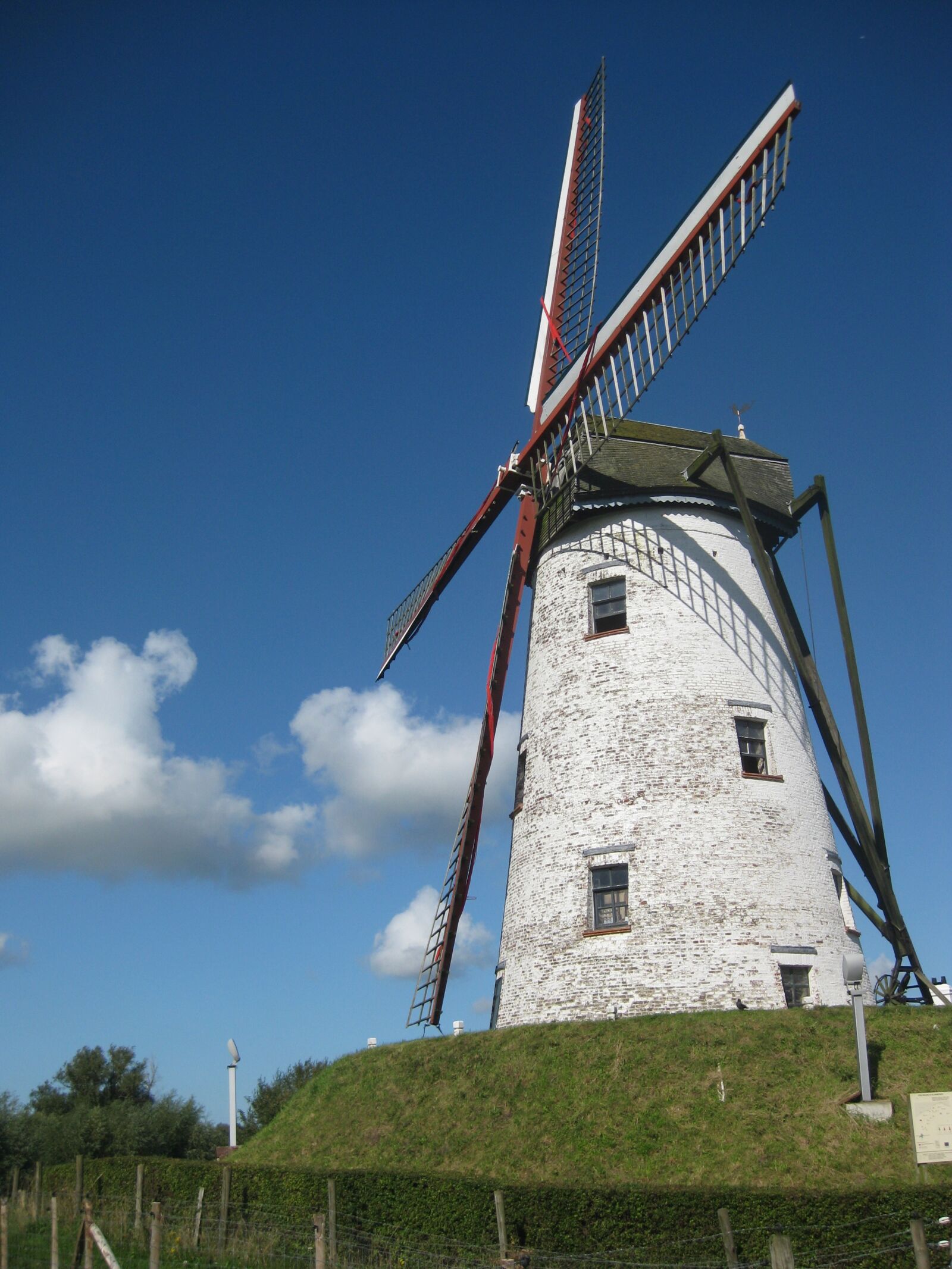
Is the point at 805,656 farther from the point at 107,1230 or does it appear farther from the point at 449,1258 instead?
the point at 107,1230

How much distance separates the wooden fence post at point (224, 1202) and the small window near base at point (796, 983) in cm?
912

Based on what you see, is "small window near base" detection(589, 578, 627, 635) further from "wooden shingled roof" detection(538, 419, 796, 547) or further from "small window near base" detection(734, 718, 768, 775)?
"small window near base" detection(734, 718, 768, 775)

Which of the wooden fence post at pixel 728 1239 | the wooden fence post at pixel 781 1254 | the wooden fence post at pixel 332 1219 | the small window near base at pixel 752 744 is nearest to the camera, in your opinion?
the wooden fence post at pixel 781 1254

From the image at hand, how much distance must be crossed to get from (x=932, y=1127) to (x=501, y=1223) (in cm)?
474

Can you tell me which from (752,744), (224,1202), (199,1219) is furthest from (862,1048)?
(199,1219)

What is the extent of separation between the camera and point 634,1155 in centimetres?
1362

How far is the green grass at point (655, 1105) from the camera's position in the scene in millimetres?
12875

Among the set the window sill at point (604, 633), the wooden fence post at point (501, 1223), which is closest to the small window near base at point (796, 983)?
the window sill at point (604, 633)

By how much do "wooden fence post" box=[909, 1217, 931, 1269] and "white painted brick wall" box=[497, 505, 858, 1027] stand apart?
9.06m

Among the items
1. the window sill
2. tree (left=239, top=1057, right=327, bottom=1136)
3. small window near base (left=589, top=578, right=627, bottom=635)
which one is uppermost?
small window near base (left=589, top=578, right=627, bottom=635)

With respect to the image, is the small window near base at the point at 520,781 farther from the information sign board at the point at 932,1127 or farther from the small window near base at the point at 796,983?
the information sign board at the point at 932,1127

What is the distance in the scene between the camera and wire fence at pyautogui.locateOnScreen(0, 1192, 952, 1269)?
31.6ft

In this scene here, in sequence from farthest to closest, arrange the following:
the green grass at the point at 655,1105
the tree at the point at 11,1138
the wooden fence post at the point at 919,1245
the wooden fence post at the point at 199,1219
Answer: the tree at the point at 11,1138 < the wooden fence post at the point at 199,1219 < the green grass at the point at 655,1105 < the wooden fence post at the point at 919,1245

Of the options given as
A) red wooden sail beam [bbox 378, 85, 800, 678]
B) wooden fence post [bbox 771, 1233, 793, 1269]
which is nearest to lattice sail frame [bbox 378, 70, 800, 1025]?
red wooden sail beam [bbox 378, 85, 800, 678]
